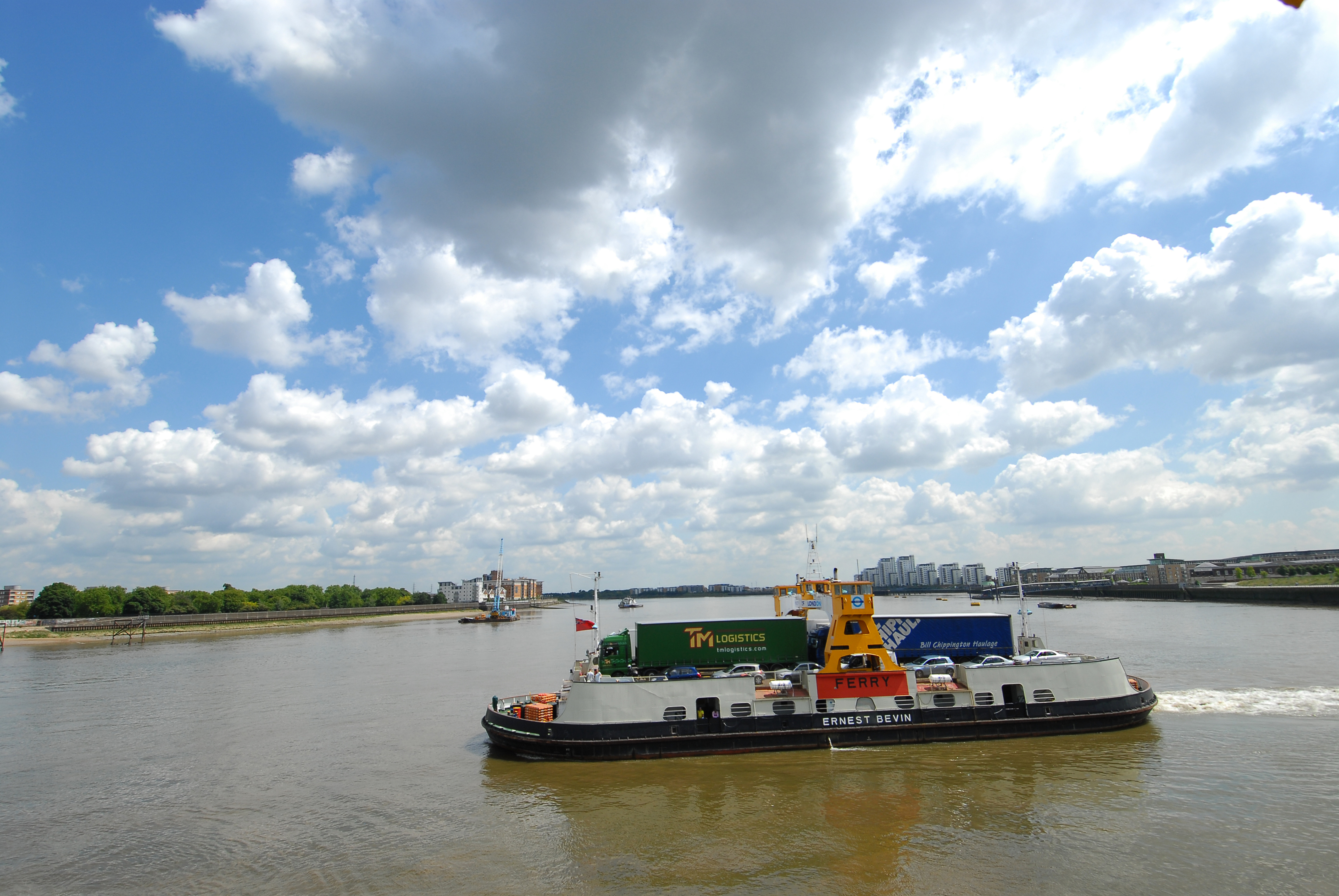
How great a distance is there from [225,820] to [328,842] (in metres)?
4.59

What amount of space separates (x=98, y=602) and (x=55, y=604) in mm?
5481

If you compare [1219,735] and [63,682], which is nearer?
[1219,735]

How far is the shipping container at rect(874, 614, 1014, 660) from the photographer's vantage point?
1162 inches

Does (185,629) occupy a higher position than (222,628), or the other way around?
(185,629)

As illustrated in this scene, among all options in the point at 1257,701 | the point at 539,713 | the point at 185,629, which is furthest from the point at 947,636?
the point at 185,629

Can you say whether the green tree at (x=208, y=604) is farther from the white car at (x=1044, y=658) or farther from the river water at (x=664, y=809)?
the white car at (x=1044, y=658)

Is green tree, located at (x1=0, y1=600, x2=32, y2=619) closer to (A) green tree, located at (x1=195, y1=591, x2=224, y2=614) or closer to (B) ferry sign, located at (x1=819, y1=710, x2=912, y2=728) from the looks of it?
(A) green tree, located at (x1=195, y1=591, x2=224, y2=614)

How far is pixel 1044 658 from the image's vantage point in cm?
2712

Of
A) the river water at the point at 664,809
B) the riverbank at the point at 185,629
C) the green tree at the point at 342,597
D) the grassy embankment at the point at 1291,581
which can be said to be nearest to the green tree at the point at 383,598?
the green tree at the point at 342,597

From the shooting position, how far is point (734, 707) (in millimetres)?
23141

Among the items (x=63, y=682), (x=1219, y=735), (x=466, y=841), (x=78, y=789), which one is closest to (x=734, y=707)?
(x=466, y=841)

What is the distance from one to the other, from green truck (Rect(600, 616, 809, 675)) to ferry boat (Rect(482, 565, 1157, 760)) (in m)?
3.43

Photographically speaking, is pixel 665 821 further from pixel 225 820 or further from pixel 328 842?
pixel 225 820

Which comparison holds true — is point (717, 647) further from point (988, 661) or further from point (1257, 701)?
point (1257, 701)
